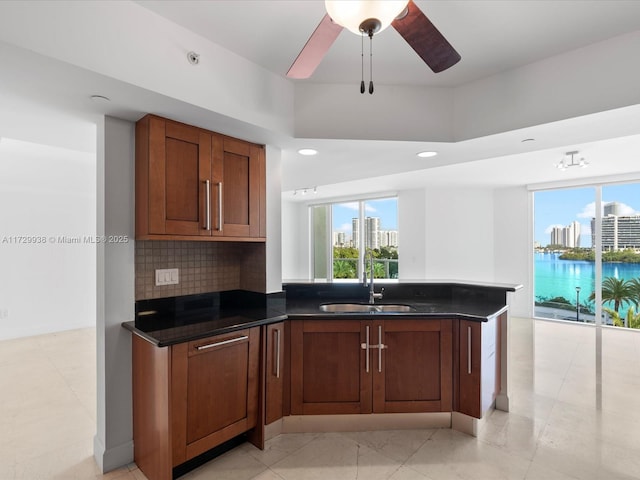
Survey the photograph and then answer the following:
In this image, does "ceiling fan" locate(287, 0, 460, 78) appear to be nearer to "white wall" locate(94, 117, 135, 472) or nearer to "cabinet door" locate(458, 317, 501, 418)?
"white wall" locate(94, 117, 135, 472)

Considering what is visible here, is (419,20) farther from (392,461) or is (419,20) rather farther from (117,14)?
(392,461)

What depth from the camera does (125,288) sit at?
83.4 inches

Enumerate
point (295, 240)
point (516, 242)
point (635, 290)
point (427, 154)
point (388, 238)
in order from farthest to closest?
point (295, 240)
point (388, 238)
point (516, 242)
point (635, 290)
point (427, 154)

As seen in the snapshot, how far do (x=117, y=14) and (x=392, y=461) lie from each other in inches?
113

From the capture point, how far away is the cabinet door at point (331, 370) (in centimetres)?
236

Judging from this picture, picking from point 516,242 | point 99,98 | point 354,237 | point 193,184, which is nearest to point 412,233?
point 354,237

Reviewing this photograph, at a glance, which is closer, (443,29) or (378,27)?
(378,27)

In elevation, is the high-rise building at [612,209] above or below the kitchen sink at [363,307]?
above

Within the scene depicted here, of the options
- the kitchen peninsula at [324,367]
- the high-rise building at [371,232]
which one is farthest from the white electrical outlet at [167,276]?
the high-rise building at [371,232]

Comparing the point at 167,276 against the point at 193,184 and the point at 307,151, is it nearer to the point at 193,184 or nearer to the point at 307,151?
the point at 193,184

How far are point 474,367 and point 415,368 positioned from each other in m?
0.40

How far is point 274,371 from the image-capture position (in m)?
2.27

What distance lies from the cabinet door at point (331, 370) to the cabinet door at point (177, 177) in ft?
3.38

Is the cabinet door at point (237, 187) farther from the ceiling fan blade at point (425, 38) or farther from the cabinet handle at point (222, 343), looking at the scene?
the ceiling fan blade at point (425, 38)
